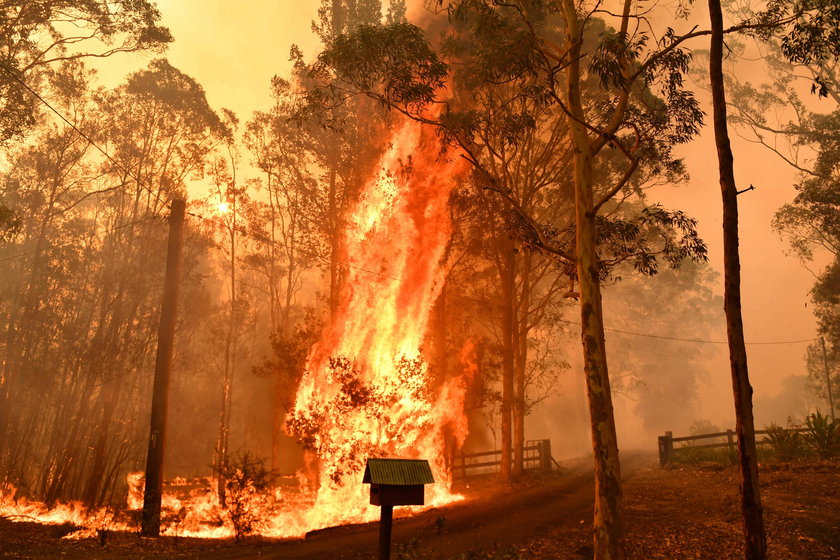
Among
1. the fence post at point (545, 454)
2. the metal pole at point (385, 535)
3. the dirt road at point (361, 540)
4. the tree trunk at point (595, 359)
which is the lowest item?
the dirt road at point (361, 540)

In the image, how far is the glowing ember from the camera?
14.8m

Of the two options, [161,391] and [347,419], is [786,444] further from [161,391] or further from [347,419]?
[161,391]

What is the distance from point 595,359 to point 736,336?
7.48 feet

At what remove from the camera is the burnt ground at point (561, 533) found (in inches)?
395

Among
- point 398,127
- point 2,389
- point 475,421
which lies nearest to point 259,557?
point 398,127

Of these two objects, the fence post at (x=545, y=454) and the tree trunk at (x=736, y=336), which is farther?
the fence post at (x=545, y=454)

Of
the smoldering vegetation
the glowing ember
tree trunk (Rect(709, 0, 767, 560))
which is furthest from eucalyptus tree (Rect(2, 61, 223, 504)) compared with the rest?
tree trunk (Rect(709, 0, 767, 560))

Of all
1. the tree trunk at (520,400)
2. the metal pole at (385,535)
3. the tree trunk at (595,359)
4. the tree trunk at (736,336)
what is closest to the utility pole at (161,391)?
the metal pole at (385,535)

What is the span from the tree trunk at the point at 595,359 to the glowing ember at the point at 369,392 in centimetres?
870

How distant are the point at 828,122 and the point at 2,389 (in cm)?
4428

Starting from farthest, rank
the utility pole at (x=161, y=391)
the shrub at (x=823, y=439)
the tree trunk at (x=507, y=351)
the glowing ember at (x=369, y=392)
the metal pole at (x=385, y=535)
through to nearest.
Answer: the tree trunk at (x=507, y=351)
the shrub at (x=823, y=439)
the glowing ember at (x=369, y=392)
the utility pole at (x=161, y=391)
the metal pole at (x=385, y=535)

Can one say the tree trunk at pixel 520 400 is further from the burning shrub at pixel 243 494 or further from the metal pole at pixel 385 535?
the metal pole at pixel 385 535

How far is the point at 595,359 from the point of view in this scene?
378 inches

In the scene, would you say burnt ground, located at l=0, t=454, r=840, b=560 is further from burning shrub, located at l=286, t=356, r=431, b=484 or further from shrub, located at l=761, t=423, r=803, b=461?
burning shrub, located at l=286, t=356, r=431, b=484
